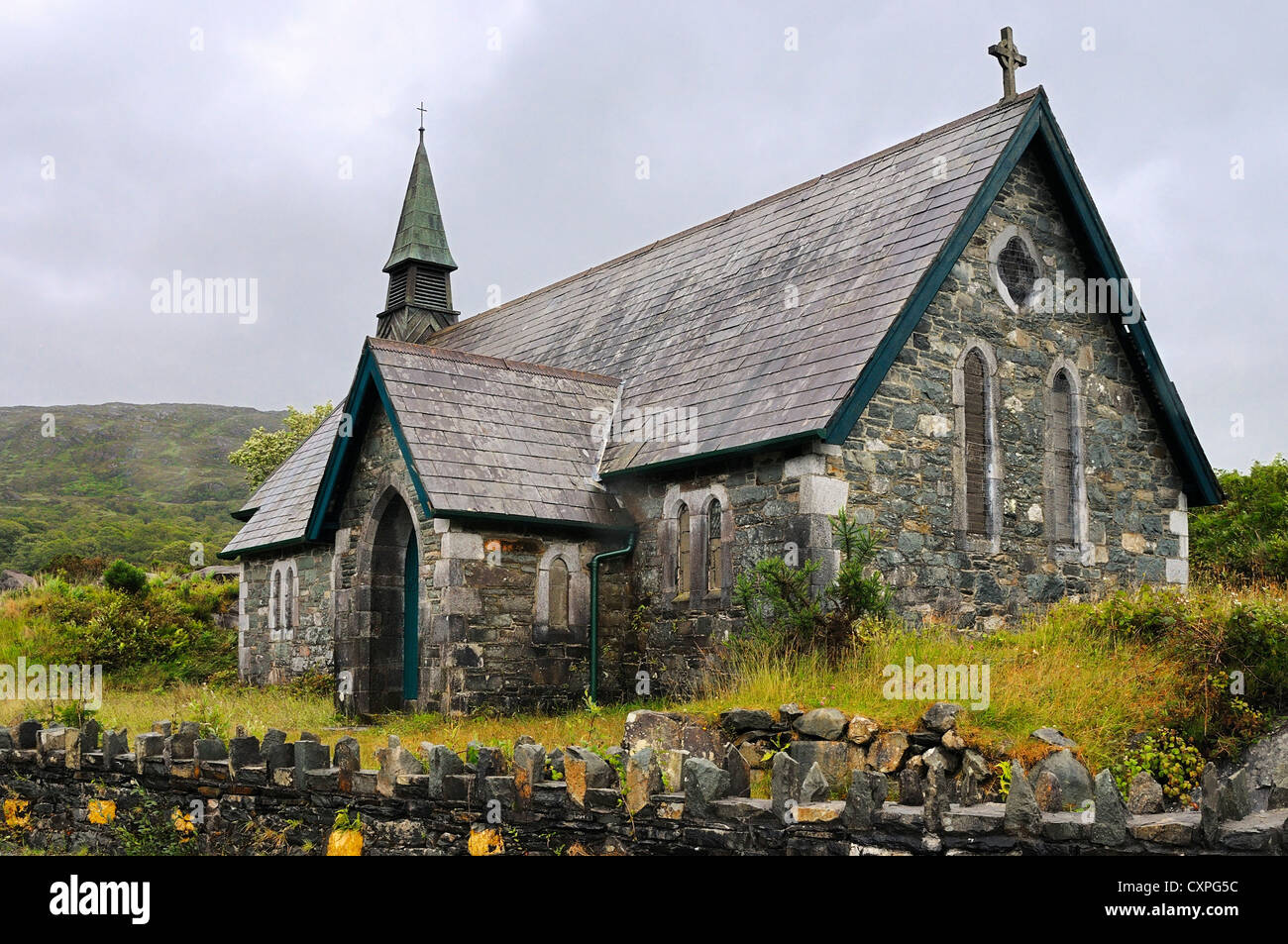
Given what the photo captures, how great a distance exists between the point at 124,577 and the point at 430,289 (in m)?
11.4

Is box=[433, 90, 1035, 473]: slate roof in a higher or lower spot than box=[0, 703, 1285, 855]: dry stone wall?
higher

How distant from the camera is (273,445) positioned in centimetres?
4391

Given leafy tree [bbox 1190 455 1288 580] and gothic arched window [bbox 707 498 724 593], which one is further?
leafy tree [bbox 1190 455 1288 580]

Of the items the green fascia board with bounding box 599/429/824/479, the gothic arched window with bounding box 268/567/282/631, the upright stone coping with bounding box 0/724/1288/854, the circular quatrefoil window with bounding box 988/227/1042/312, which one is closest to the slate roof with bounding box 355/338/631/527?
the green fascia board with bounding box 599/429/824/479

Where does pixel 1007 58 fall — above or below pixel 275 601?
above

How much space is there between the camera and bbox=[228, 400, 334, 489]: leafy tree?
43375 mm

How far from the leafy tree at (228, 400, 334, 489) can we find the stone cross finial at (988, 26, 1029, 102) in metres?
30.6

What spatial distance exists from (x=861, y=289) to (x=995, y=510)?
3.30 metres

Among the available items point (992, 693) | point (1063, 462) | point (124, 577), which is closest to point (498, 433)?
point (1063, 462)

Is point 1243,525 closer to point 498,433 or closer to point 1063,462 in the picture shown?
point 1063,462

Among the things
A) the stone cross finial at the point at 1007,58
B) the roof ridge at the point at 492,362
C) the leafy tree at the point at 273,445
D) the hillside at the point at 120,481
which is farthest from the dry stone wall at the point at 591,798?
the hillside at the point at 120,481

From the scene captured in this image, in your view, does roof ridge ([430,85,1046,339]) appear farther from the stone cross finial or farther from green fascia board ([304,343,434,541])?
green fascia board ([304,343,434,541])

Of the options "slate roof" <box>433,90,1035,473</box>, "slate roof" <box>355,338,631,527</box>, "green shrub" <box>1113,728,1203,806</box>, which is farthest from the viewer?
"slate roof" <box>355,338,631,527</box>
